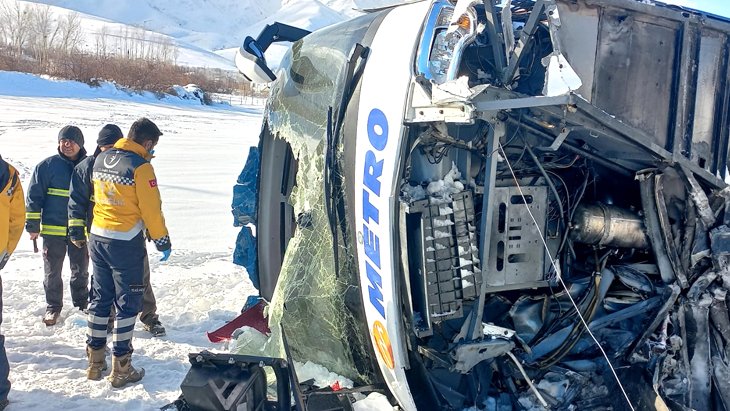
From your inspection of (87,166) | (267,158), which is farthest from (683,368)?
(87,166)

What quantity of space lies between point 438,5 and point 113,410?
2963 mm

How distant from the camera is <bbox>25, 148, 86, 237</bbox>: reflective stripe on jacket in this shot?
A: 15.3ft

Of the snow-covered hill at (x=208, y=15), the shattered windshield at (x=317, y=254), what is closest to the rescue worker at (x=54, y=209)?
the shattered windshield at (x=317, y=254)

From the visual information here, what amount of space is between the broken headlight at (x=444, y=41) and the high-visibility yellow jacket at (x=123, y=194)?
7.34 ft

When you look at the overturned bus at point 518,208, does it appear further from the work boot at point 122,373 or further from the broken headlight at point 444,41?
the work boot at point 122,373

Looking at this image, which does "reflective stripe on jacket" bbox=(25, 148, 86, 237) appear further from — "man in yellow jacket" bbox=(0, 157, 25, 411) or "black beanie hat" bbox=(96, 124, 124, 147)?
"man in yellow jacket" bbox=(0, 157, 25, 411)

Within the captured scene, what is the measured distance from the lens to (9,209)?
3.59 metres

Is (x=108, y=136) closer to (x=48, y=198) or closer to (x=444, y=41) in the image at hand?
(x=48, y=198)

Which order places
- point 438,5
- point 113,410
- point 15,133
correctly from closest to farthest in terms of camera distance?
point 438,5
point 113,410
point 15,133

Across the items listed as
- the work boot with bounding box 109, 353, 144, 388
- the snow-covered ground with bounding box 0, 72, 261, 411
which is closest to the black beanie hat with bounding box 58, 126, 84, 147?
the snow-covered ground with bounding box 0, 72, 261, 411

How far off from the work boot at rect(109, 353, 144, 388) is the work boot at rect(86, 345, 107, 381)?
112 mm

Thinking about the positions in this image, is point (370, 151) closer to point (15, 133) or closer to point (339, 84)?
point (339, 84)

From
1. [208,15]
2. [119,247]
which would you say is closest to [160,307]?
[119,247]

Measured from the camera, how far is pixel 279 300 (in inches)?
136
